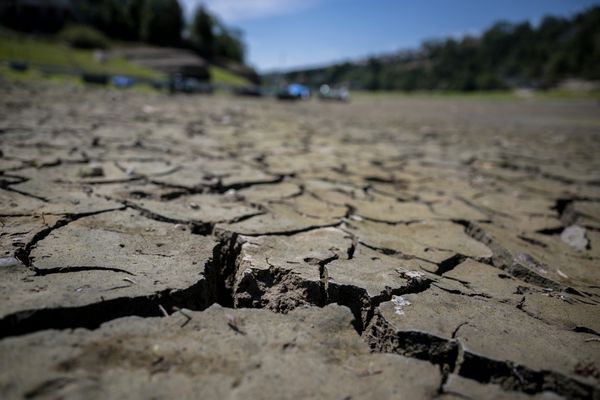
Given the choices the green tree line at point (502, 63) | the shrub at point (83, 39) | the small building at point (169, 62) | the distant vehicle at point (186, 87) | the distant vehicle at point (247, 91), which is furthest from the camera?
the green tree line at point (502, 63)

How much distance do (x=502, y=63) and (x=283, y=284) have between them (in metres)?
62.6

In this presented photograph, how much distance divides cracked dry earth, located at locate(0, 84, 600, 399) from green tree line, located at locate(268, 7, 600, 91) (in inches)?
1619

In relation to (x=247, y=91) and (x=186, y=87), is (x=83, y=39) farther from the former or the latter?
(x=186, y=87)

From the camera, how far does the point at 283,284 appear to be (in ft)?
4.00

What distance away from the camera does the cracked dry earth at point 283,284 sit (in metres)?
0.82

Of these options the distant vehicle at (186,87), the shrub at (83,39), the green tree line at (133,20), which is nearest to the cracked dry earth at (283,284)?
the distant vehicle at (186,87)

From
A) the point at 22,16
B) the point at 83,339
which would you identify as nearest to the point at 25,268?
the point at 83,339

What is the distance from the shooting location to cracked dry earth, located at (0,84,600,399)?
82 cm

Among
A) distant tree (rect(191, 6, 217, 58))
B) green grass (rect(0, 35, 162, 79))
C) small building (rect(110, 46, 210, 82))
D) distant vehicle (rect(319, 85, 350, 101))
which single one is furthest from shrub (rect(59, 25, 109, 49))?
distant vehicle (rect(319, 85, 350, 101))

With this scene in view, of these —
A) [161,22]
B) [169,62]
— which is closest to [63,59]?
[169,62]

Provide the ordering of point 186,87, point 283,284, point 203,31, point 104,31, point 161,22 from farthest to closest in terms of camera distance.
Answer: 1. point 203,31
2. point 161,22
3. point 104,31
4. point 186,87
5. point 283,284

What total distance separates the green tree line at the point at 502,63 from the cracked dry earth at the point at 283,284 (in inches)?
1619

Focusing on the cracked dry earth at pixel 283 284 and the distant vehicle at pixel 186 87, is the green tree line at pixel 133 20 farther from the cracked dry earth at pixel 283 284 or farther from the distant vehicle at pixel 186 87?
the cracked dry earth at pixel 283 284

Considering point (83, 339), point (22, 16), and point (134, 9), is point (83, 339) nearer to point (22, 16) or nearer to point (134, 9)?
point (22, 16)
